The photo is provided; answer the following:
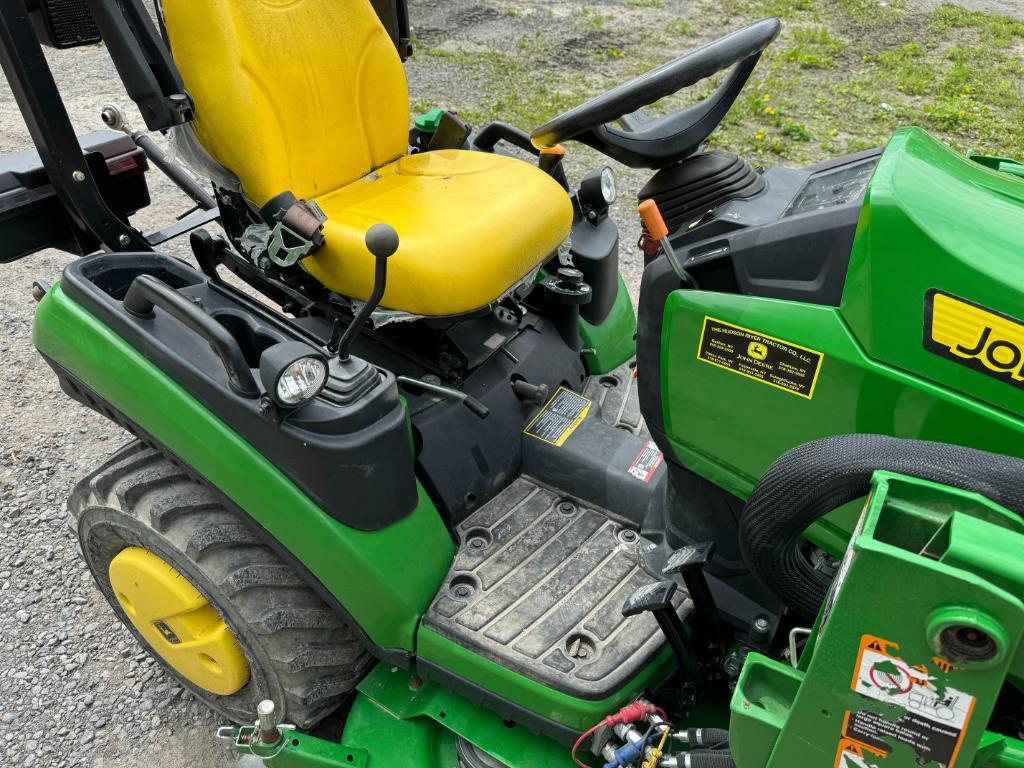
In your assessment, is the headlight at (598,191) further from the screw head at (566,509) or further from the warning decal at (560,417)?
the screw head at (566,509)

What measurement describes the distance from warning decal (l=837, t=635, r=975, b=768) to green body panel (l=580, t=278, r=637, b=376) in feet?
5.19

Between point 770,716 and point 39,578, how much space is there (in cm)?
234

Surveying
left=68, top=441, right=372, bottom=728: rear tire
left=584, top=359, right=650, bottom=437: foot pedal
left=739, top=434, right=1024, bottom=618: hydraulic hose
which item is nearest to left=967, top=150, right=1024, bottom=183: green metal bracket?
left=739, top=434, right=1024, bottom=618: hydraulic hose

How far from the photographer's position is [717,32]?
7359 mm

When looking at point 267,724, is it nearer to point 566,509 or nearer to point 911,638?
point 566,509

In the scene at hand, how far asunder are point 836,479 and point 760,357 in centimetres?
37

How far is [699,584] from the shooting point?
1608 mm

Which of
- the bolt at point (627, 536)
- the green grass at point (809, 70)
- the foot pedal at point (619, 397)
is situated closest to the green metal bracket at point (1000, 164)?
the foot pedal at point (619, 397)

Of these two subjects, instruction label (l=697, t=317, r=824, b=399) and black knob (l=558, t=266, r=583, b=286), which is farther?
black knob (l=558, t=266, r=583, b=286)

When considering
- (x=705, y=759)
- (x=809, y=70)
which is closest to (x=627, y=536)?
(x=705, y=759)

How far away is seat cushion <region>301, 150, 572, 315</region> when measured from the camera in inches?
77.8

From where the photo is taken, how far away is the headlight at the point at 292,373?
158 cm

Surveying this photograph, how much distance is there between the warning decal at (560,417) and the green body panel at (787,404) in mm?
579

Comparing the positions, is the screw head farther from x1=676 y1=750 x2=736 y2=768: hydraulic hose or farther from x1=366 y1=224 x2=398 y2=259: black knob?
x1=366 y1=224 x2=398 y2=259: black knob
